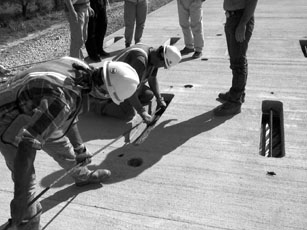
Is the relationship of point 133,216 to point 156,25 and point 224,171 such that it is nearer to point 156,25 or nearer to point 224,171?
point 224,171

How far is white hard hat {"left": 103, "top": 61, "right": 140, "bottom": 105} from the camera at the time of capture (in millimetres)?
2533

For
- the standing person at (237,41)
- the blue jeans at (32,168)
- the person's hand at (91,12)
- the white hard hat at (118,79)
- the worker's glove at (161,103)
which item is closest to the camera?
the blue jeans at (32,168)

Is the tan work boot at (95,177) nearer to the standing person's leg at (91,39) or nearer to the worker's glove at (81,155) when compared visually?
the worker's glove at (81,155)

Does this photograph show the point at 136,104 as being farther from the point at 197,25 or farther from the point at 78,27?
the point at 197,25

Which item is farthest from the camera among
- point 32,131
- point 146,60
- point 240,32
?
point 240,32

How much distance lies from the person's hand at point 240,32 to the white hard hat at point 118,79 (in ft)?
5.87

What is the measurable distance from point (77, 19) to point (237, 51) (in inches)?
99.1

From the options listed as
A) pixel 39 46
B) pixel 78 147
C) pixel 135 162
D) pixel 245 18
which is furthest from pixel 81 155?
pixel 39 46

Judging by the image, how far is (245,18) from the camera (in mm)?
3936

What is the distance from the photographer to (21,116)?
93.2 inches

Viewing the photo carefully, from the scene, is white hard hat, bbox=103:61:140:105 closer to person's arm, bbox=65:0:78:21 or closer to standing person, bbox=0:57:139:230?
standing person, bbox=0:57:139:230

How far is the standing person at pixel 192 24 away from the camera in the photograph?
6012 millimetres

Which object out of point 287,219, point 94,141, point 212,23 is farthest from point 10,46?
point 287,219

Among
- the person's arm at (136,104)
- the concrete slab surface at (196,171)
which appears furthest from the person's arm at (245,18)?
the person's arm at (136,104)
